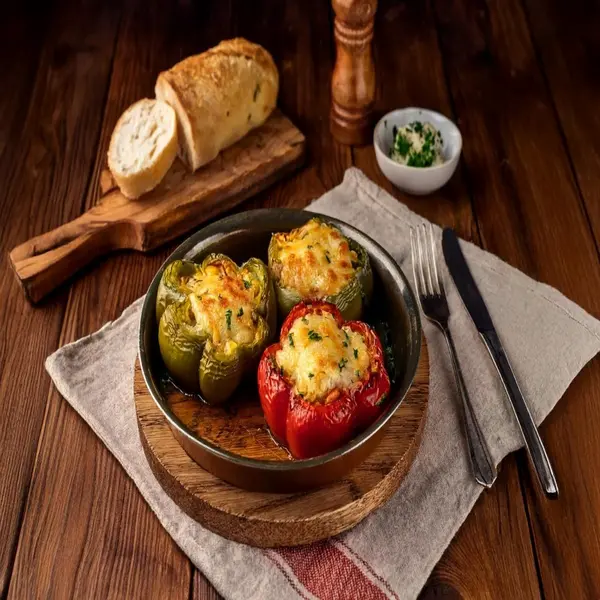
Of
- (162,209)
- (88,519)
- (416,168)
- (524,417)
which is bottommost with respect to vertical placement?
(524,417)

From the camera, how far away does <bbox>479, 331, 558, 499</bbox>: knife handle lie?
1.69m

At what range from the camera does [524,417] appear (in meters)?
1.77

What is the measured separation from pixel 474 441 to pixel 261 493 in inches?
19.3

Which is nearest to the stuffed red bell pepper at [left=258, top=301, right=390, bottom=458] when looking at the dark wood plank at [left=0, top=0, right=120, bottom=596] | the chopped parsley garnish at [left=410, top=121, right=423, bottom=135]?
the dark wood plank at [left=0, top=0, right=120, bottom=596]

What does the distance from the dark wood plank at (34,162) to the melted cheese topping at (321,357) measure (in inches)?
25.8

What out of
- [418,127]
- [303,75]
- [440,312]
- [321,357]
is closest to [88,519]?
[321,357]

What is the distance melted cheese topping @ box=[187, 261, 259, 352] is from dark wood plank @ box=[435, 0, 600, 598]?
68cm

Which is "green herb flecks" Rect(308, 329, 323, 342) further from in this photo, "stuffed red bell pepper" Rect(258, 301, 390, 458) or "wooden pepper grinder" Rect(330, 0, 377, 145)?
"wooden pepper grinder" Rect(330, 0, 377, 145)

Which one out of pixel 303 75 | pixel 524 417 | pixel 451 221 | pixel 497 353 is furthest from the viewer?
pixel 303 75

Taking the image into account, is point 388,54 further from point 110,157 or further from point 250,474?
point 250,474

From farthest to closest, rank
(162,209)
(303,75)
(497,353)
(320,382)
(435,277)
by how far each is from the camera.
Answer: (303,75) → (162,209) → (435,277) → (497,353) → (320,382)

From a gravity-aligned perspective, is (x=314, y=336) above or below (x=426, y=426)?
above

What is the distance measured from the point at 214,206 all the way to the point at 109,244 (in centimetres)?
29

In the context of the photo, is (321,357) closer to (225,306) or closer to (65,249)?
(225,306)
